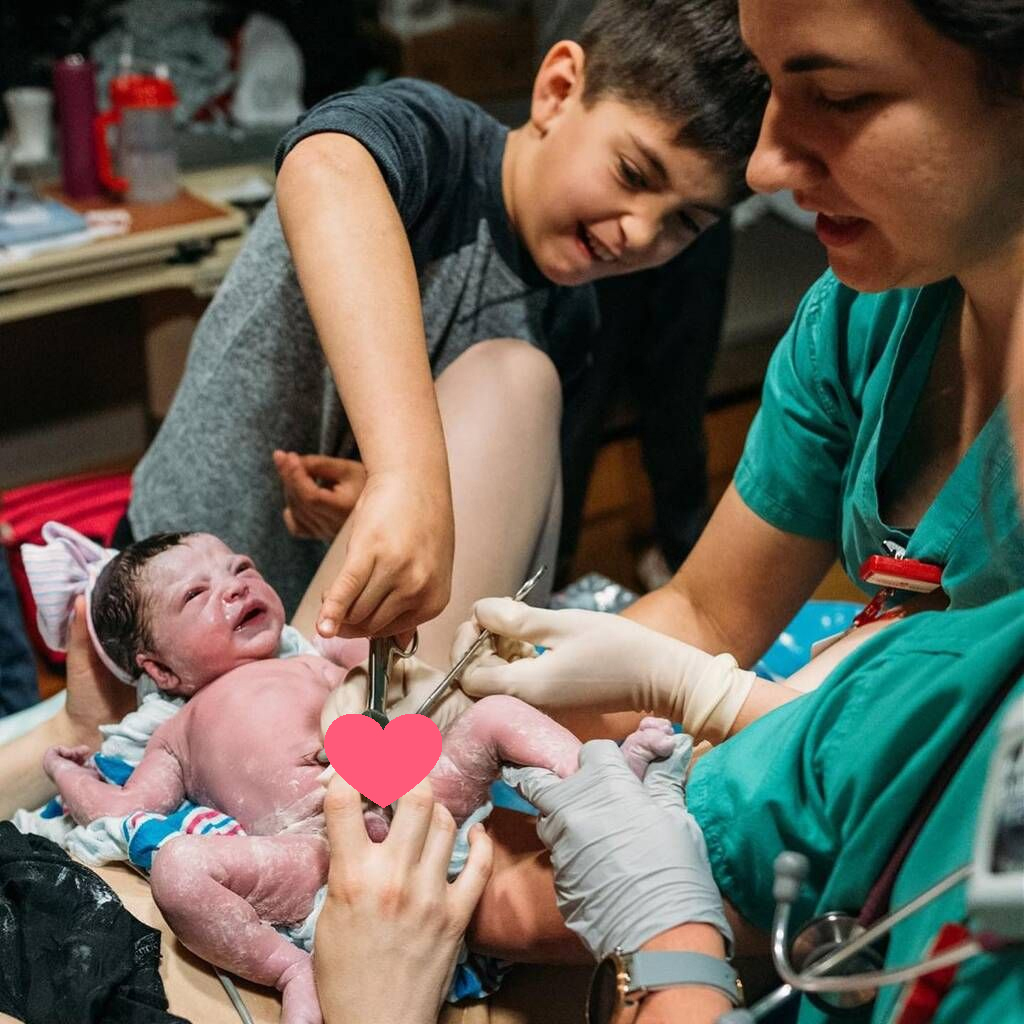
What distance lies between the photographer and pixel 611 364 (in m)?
2.52

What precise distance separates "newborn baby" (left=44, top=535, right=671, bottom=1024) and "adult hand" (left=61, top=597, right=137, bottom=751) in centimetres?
5

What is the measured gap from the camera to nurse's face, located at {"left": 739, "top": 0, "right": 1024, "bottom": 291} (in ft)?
3.03

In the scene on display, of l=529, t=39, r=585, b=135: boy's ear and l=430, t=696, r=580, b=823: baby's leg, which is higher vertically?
l=529, t=39, r=585, b=135: boy's ear

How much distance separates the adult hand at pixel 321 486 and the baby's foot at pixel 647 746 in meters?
0.59

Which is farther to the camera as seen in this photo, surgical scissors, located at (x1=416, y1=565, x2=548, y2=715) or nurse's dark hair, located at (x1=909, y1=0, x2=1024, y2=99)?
surgical scissors, located at (x1=416, y1=565, x2=548, y2=715)

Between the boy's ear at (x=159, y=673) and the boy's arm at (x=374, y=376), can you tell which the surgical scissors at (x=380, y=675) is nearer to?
the boy's arm at (x=374, y=376)

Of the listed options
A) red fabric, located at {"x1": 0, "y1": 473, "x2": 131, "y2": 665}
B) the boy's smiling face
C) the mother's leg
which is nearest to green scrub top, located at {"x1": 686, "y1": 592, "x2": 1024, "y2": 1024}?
the mother's leg

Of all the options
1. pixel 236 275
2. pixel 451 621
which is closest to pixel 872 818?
pixel 451 621

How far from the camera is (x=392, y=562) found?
1126 millimetres

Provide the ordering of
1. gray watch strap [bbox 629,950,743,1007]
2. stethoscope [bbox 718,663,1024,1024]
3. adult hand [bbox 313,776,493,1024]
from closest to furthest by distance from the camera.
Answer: stethoscope [bbox 718,663,1024,1024]
gray watch strap [bbox 629,950,743,1007]
adult hand [bbox 313,776,493,1024]

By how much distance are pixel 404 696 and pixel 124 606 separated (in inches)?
15.7

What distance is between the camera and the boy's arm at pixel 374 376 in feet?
3.72

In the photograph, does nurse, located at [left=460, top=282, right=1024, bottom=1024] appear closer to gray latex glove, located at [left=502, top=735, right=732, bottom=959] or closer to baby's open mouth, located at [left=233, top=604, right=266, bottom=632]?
gray latex glove, located at [left=502, top=735, right=732, bottom=959]

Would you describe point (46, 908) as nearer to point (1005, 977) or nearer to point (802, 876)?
point (802, 876)
